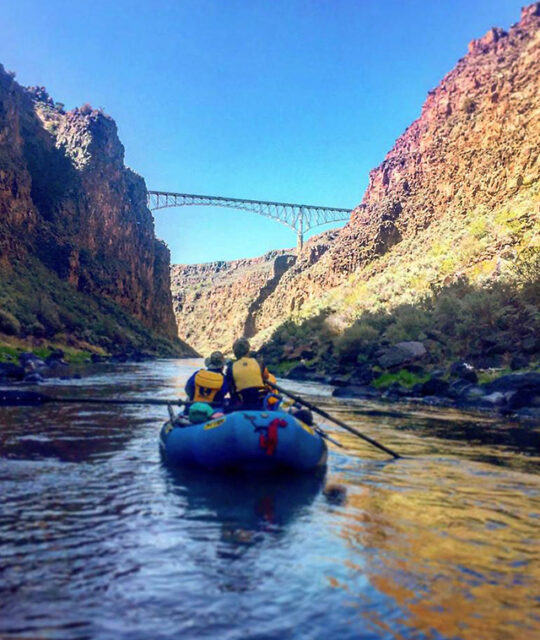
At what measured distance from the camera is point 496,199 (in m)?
37.3

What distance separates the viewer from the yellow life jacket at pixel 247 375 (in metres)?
8.13

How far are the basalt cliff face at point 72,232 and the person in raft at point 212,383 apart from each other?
25.9 metres

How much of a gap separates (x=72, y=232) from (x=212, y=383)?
58341 mm

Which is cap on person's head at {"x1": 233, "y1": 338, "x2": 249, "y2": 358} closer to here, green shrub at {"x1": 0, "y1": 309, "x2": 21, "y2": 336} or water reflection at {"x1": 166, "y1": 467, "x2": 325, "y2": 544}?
water reflection at {"x1": 166, "y1": 467, "x2": 325, "y2": 544}

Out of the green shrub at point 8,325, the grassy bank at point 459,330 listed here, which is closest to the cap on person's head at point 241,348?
the grassy bank at point 459,330

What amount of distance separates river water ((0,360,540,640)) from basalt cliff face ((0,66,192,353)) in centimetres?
2770

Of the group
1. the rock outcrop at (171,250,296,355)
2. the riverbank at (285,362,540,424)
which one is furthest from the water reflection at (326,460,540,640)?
the rock outcrop at (171,250,296,355)

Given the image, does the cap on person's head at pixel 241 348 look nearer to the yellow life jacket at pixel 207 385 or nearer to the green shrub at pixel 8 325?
the yellow life jacket at pixel 207 385

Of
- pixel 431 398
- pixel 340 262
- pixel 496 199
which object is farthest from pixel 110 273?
pixel 431 398

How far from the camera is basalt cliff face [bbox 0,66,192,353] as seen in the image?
4644 centimetres

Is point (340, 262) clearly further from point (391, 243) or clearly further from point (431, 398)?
point (431, 398)

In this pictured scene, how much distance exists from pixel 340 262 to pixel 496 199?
23827 millimetres

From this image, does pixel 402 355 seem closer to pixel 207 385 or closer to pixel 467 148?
pixel 207 385

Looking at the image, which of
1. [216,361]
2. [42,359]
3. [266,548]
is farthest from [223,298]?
[266,548]
